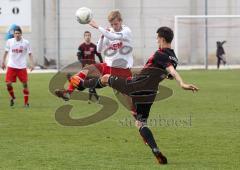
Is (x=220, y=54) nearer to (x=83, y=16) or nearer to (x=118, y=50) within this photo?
(x=118, y=50)

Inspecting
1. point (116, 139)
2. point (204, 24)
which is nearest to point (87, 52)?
point (116, 139)

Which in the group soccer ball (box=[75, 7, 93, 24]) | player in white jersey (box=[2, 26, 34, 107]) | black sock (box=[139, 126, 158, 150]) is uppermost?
soccer ball (box=[75, 7, 93, 24])

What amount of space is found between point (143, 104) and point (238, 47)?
35.8m

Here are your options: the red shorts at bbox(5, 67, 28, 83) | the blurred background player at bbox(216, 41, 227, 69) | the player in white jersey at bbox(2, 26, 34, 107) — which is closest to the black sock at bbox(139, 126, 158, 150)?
the player in white jersey at bbox(2, 26, 34, 107)

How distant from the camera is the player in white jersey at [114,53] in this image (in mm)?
14205

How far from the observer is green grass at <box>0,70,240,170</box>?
10789mm

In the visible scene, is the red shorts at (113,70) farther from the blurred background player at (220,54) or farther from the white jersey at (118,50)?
the blurred background player at (220,54)

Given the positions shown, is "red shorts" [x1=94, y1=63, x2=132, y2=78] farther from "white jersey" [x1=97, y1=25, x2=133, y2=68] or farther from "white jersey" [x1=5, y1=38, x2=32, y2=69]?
"white jersey" [x1=5, y1=38, x2=32, y2=69]

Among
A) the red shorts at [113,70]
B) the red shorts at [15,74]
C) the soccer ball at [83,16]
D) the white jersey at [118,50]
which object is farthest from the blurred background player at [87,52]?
the soccer ball at [83,16]

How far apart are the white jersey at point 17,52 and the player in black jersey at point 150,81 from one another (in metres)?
8.93

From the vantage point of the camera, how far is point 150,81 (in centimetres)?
1102

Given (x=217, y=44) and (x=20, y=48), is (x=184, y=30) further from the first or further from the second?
(x=20, y=48)

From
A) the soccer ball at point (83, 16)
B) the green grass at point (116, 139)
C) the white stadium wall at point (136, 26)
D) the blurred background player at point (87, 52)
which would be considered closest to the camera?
the green grass at point (116, 139)

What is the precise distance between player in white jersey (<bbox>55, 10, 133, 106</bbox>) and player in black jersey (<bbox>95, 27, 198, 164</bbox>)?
8.29ft
